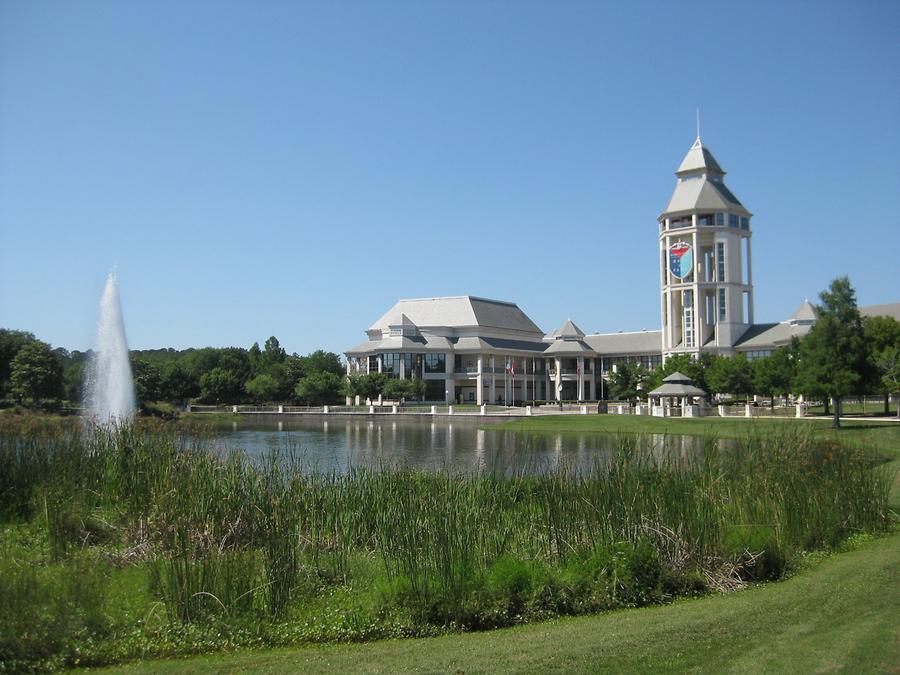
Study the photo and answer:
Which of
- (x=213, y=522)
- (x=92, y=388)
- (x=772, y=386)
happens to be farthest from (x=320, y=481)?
(x=772, y=386)

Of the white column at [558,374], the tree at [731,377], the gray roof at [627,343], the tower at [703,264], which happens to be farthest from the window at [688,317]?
the white column at [558,374]

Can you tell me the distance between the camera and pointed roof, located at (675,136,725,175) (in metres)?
67.1

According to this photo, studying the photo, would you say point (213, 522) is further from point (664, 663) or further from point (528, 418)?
point (528, 418)

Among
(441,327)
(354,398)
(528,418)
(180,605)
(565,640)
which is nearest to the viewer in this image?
(565,640)

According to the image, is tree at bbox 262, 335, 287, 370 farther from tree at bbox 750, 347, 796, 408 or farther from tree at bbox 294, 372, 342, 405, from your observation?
tree at bbox 750, 347, 796, 408

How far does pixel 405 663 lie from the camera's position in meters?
6.14

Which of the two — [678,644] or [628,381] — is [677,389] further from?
[678,644]

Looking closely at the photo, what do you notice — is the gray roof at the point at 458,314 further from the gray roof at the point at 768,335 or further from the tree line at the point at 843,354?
the tree line at the point at 843,354

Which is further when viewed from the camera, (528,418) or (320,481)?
(528,418)

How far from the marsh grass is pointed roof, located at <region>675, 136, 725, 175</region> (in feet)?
194

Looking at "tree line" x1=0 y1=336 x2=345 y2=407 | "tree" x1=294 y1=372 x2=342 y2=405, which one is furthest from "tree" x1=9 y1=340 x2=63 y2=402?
"tree" x1=294 y1=372 x2=342 y2=405

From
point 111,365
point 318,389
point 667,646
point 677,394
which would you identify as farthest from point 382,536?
point 318,389

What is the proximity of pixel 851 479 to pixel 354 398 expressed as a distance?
57166 mm

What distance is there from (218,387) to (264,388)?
3.94 meters
